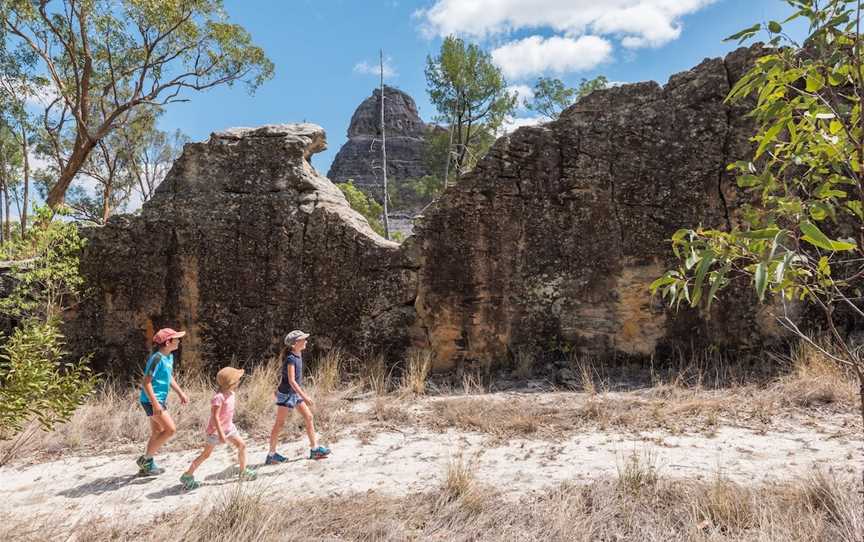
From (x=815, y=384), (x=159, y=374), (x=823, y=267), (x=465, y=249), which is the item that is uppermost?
(x=465, y=249)

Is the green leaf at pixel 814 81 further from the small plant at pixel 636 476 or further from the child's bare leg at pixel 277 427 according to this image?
the child's bare leg at pixel 277 427

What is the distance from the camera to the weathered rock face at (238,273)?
24.2ft

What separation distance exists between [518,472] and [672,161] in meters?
4.83

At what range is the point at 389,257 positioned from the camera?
293 inches

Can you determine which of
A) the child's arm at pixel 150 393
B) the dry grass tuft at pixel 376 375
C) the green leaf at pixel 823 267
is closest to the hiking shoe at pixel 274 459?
the child's arm at pixel 150 393

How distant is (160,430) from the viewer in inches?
168

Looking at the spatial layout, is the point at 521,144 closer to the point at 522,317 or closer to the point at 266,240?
the point at 522,317

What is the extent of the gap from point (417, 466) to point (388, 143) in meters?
37.1

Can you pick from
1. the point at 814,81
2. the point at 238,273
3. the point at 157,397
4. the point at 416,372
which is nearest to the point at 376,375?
the point at 416,372

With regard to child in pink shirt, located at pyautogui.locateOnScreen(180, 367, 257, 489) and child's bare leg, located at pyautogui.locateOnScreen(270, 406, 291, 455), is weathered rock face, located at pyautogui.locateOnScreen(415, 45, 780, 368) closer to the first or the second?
child's bare leg, located at pyautogui.locateOnScreen(270, 406, 291, 455)

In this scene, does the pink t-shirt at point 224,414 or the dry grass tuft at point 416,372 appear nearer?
the pink t-shirt at point 224,414

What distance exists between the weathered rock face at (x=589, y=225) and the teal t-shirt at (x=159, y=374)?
3598mm

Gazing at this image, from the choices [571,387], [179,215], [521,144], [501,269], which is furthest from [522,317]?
[179,215]

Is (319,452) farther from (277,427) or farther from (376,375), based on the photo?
(376,375)
